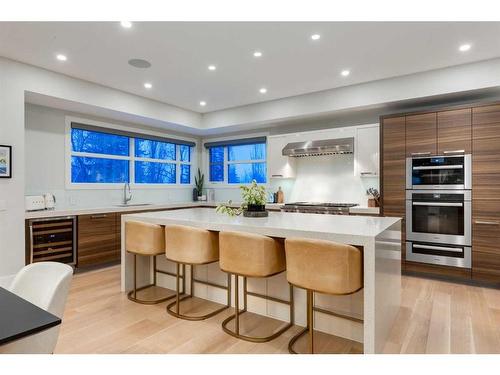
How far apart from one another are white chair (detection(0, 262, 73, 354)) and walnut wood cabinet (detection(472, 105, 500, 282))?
4.41m

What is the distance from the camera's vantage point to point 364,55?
3680 mm

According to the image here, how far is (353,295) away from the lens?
8.34 ft

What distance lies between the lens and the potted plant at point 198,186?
720 centimetres

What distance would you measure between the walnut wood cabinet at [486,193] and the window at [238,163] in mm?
3656

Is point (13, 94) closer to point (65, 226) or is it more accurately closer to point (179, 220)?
point (65, 226)

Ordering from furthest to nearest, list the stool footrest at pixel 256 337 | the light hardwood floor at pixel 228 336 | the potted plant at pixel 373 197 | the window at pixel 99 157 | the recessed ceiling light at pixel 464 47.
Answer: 1. the window at pixel 99 157
2. the potted plant at pixel 373 197
3. the recessed ceiling light at pixel 464 47
4. the stool footrest at pixel 256 337
5. the light hardwood floor at pixel 228 336

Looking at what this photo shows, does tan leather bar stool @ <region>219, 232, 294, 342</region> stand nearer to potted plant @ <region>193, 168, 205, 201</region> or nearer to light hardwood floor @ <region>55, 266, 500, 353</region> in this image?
light hardwood floor @ <region>55, 266, 500, 353</region>


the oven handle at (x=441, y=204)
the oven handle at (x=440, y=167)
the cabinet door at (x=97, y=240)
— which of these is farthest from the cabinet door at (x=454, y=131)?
the cabinet door at (x=97, y=240)

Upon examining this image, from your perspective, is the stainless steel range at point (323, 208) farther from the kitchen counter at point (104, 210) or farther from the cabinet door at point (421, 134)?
the cabinet door at point (421, 134)

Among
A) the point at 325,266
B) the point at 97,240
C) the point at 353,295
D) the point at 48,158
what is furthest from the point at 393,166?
the point at 48,158

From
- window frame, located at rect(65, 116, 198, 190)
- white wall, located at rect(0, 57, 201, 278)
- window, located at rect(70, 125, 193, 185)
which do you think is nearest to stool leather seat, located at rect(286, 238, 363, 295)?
white wall, located at rect(0, 57, 201, 278)

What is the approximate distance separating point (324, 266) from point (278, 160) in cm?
388

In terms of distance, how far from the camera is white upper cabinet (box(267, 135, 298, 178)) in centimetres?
578
